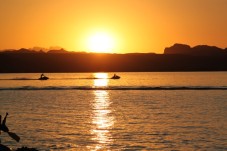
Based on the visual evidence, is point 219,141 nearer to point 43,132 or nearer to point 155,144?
point 155,144

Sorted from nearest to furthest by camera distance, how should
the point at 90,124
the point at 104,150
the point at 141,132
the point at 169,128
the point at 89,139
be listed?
the point at 104,150 < the point at 89,139 < the point at 141,132 < the point at 169,128 < the point at 90,124

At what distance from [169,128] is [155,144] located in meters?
14.6

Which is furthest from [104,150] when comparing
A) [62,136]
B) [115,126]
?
[115,126]

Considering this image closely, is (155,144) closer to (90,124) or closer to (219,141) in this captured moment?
(219,141)

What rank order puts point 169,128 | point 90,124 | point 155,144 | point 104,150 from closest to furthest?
1. point 104,150
2. point 155,144
3. point 169,128
4. point 90,124

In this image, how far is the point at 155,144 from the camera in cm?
4834

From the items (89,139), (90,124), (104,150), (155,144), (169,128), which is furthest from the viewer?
(90,124)

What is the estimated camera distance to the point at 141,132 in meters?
57.9

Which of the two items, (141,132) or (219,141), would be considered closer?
(219,141)

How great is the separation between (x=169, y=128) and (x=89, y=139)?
14.1m

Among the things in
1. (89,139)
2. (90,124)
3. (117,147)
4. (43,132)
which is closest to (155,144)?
(117,147)

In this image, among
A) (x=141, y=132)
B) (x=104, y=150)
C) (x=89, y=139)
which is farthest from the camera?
(x=141, y=132)

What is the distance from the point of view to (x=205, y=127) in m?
63.5

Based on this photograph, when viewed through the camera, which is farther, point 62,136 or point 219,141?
point 62,136
